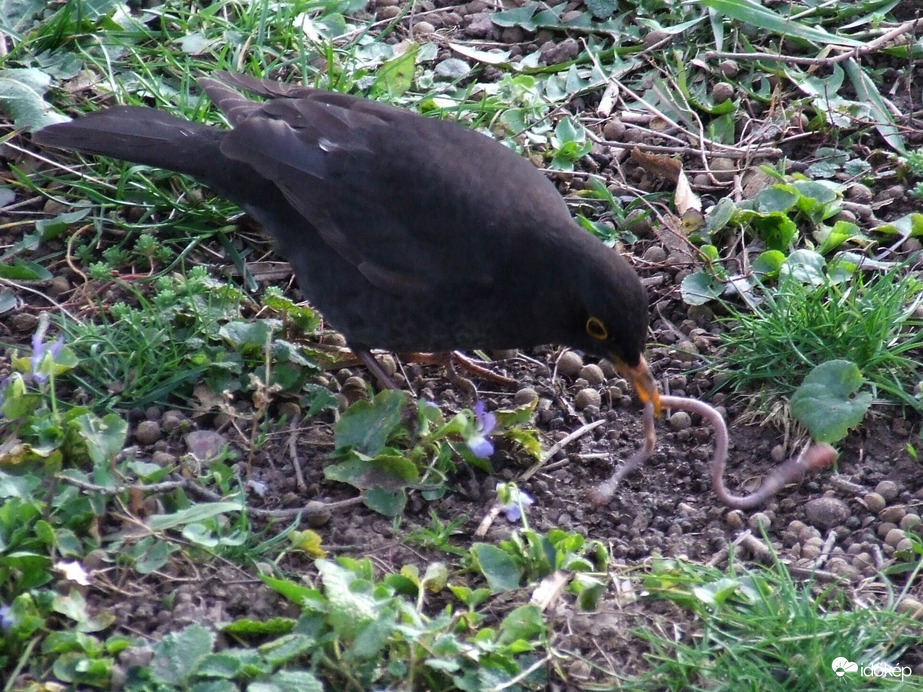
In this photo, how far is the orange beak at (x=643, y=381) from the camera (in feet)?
15.0

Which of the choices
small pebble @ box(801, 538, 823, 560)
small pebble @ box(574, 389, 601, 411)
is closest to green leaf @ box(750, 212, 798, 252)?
small pebble @ box(574, 389, 601, 411)

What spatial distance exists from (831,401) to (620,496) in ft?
3.06

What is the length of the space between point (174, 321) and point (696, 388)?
2.33 m

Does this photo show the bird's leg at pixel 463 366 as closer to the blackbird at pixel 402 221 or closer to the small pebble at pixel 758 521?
the blackbird at pixel 402 221

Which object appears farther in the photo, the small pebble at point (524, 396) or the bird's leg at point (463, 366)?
the bird's leg at point (463, 366)

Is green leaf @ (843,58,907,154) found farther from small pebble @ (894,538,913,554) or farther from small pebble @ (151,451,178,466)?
small pebble @ (151,451,178,466)

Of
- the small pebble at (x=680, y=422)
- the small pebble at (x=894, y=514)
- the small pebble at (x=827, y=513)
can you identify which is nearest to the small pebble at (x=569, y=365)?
the small pebble at (x=680, y=422)

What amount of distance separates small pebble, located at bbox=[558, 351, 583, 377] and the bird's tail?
73.6 inches

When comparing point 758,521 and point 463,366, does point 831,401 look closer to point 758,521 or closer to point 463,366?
point 758,521

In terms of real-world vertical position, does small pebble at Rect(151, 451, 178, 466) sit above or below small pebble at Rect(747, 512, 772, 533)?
below

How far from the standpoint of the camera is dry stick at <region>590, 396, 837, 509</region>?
4387 mm

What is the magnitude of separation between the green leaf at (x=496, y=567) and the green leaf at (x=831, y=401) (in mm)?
1444

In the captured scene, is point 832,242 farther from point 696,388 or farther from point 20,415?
point 20,415

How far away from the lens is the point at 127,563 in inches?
148
